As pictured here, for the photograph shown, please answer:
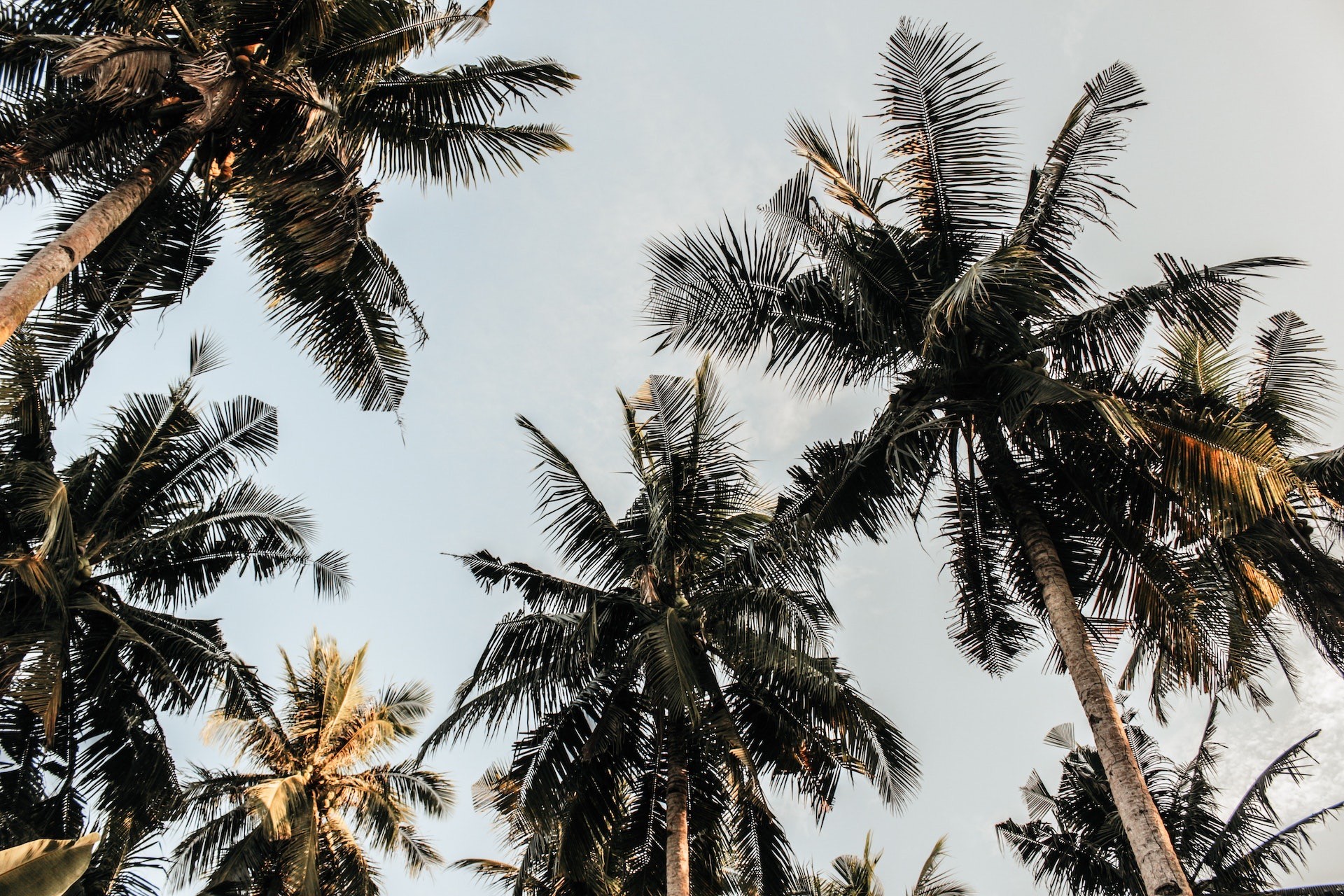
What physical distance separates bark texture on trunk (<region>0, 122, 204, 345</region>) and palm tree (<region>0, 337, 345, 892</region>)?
4319 millimetres

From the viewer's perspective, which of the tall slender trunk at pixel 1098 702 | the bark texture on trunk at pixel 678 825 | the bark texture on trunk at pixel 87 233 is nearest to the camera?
the bark texture on trunk at pixel 87 233

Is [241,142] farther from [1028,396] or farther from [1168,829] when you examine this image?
[1168,829]

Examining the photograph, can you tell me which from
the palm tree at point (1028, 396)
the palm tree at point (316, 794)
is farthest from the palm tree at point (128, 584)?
the palm tree at point (1028, 396)

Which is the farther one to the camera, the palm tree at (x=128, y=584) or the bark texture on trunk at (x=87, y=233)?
the palm tree at (x=128, y=584)

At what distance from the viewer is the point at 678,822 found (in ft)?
36.0

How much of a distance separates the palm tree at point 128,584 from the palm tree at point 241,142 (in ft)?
8.94

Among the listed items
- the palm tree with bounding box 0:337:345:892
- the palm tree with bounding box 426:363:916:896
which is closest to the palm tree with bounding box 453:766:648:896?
the palm tree with bounding box 426:363:916:896

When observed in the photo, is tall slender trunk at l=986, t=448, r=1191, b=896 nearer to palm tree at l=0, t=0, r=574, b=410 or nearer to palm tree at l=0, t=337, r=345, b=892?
palm tree at l=0, t=0, r=574, b=410

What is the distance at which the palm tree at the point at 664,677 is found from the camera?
35.1 feet

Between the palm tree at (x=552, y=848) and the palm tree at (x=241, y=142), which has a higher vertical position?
the palm tree at (x=241, y=142)

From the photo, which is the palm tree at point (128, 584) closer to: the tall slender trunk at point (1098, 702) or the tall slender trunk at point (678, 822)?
the tall slender trunk at point (678, 822)

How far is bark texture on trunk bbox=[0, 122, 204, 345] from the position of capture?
256 inches

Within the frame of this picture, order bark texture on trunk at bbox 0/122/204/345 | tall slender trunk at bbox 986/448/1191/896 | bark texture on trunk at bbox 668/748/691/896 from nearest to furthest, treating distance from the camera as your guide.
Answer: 1. bark texture on trunk at bbox 0/122/204/345
2. tall slender trunk at bbox 986/448/1191/896
3. bark texture on trunk at bbox 668/748/691/896

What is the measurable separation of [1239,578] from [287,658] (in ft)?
54.9
